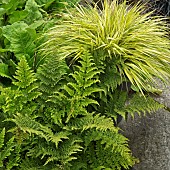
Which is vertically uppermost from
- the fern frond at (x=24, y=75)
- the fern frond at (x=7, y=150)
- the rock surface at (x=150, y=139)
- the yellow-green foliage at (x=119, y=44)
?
the yellow-green foliage at (x=119, y=44)

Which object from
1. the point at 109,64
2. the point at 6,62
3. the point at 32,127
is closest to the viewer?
the point at 32,127

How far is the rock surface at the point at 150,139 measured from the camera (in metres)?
2.86

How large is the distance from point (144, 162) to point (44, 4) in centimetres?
181

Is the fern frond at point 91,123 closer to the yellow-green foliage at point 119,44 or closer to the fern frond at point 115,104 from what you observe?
the fern frond at point 115,104

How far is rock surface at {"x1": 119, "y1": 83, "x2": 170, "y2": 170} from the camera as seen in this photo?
9.37 ft

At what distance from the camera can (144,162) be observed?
2.86 metres

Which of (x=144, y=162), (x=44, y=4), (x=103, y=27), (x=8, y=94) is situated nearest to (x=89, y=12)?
(x=103, y=27)

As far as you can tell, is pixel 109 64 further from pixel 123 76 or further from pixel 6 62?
pixel 6 62

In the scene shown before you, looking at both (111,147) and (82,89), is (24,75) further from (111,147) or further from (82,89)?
(111,147)

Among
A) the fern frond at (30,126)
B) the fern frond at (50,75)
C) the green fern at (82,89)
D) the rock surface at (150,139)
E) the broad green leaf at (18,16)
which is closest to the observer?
the fern frond at (30,126)

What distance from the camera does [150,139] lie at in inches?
118

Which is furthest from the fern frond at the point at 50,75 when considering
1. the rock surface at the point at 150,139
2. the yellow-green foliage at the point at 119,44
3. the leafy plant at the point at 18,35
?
the rock surface at the point at 150,139

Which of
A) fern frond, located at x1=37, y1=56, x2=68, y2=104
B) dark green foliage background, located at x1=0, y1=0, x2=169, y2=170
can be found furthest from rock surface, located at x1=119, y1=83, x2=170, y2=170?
fern frond, located at x1=37, y1=56, x2=68, y2=104

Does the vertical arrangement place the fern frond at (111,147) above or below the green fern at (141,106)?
below
